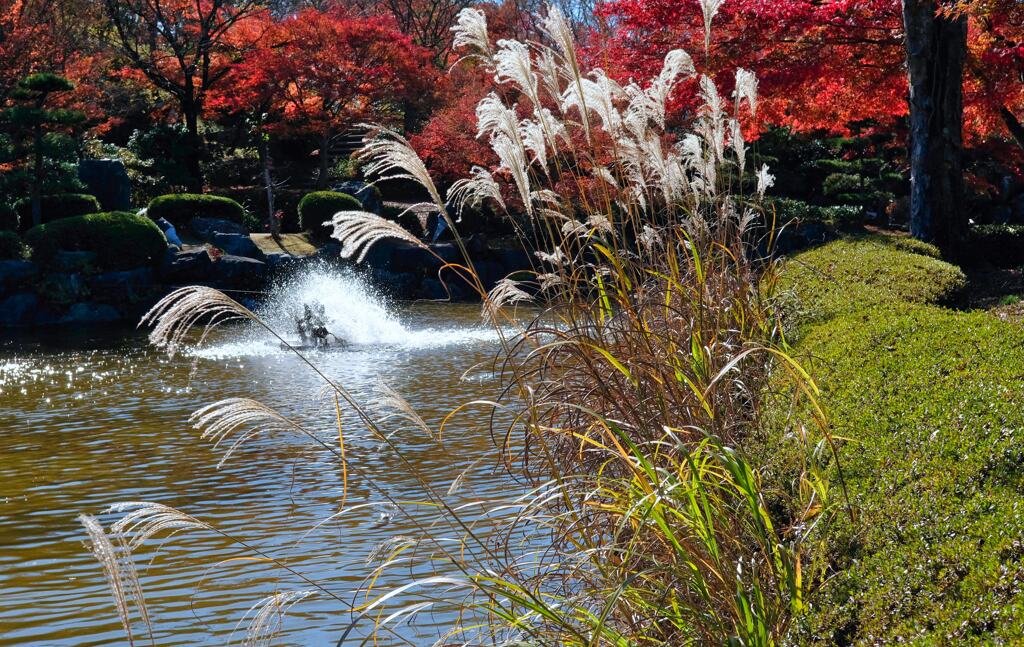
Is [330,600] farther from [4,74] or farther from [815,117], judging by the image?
[4,74]

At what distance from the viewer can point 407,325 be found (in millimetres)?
14109

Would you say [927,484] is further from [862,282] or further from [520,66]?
[862,282]

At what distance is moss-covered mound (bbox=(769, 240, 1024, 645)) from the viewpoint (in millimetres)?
2188

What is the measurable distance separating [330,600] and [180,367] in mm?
7182

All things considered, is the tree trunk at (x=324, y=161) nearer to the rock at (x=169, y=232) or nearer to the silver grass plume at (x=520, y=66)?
the rock at (x=169, y=232)

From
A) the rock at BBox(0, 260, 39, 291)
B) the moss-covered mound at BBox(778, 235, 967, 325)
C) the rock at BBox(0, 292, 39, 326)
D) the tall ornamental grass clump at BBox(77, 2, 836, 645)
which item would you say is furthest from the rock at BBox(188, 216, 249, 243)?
the tall ornamental grass clump at BBox(77, 2, 836, 645)

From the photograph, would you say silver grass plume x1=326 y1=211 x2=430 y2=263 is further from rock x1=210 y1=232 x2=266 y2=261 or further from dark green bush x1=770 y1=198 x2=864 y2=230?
rock x1=210 y1=232 x2=266 y2=261

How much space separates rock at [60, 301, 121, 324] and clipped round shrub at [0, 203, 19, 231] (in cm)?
248

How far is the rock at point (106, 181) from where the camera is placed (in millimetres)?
17719

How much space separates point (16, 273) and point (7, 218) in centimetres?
175

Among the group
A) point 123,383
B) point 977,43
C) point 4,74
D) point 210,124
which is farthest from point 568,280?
point 210,124

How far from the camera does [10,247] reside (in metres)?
15.5

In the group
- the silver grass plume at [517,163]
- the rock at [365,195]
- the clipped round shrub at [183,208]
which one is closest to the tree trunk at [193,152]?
the clipped round shrub at [183,208]

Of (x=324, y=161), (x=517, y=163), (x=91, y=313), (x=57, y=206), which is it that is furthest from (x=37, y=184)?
(x=517, y=163)
